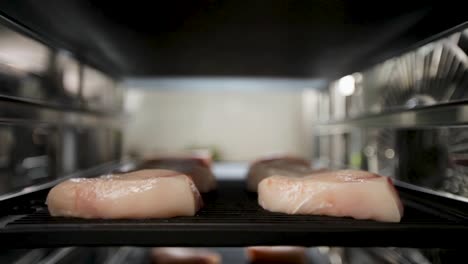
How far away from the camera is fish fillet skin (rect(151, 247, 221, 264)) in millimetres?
1550

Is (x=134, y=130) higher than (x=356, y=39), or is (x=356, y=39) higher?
(x=356, y=39)

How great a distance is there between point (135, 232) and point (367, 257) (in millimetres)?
993

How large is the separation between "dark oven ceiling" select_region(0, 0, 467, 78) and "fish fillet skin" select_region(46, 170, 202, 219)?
42 centimetres

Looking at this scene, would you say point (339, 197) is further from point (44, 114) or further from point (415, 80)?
point (44, 114)

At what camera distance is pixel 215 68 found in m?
1.77

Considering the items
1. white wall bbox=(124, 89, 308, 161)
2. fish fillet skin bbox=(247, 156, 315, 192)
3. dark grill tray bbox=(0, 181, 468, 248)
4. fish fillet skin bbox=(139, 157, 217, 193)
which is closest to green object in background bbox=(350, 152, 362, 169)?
fish fillet skin bbox=(247, 156, 315, 192)

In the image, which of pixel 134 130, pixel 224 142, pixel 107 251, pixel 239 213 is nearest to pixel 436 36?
pixel 239 213

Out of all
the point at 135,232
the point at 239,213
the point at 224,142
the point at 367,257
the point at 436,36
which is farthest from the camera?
the point at 224,142

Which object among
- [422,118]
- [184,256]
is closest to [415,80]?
[422,118]

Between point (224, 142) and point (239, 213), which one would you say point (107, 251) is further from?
point (224, 142)

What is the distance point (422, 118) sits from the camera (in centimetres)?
110

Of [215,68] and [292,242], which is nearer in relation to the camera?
[292,242]

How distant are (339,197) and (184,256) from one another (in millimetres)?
883

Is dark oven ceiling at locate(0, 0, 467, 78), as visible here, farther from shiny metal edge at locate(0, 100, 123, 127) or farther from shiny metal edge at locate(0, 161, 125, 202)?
shiny metal edge at locate(0, 161, 125, 202)
